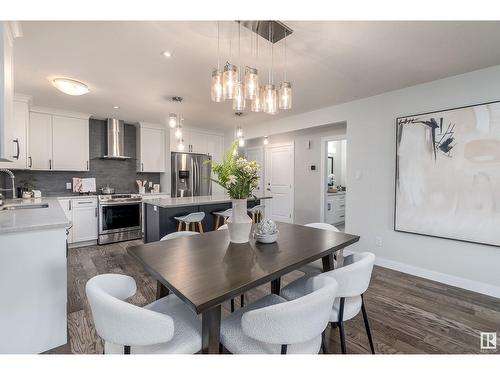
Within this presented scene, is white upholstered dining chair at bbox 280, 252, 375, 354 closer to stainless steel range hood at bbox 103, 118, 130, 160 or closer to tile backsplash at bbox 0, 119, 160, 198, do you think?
stainless steel range hood at bbox 103, 118, 130, 160

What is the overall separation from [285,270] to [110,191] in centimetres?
447

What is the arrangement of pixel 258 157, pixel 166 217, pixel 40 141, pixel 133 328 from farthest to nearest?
pixel 258 157, pixel 40 141, pixel 166 217, pixel 133 328

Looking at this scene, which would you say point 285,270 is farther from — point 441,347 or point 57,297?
→ point 57,297

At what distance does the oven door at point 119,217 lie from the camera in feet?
13.8

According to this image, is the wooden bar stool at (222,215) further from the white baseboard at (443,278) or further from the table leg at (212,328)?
the table leg at (212,328)

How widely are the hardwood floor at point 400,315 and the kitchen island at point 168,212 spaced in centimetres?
58

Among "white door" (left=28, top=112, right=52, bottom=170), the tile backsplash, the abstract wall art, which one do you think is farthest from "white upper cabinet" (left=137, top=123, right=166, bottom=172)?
the abstract wall art

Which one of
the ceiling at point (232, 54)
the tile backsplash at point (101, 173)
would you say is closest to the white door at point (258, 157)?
the tile backsplash at point (101, 173)

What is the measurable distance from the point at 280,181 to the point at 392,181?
8.55 ft

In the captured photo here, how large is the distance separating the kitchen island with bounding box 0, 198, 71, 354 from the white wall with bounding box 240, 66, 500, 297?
3.43 meters

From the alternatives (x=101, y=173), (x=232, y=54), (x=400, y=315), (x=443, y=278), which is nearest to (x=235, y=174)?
(x=232, y=54)

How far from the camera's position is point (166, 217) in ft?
11.0

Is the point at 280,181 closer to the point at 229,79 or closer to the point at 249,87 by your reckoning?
the point at 249,87

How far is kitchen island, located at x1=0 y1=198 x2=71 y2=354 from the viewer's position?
1544 mm
